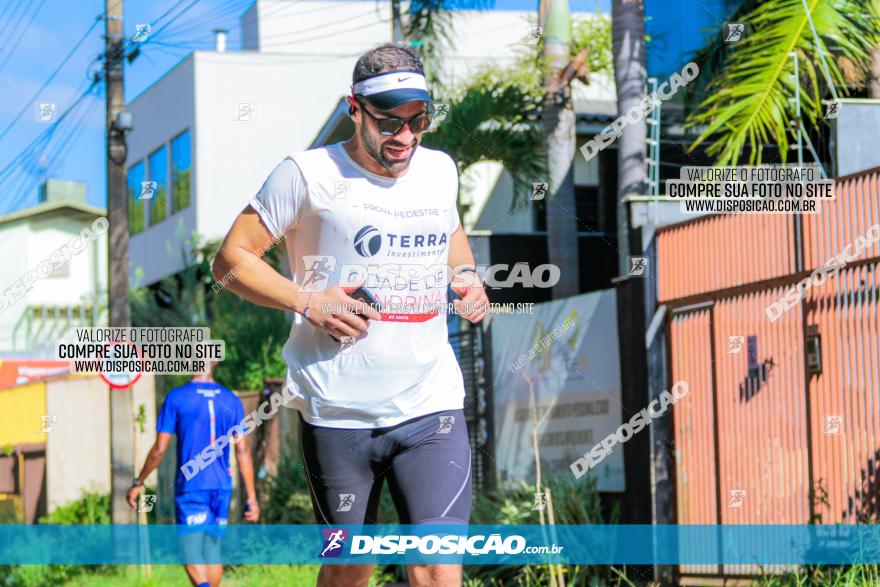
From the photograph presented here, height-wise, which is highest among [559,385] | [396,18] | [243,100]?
[243,100]

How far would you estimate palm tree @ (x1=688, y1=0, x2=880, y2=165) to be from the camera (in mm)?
10945

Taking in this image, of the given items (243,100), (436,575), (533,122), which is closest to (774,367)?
(436,575)

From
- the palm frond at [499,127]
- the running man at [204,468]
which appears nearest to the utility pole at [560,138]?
the palm frond at [499,127]

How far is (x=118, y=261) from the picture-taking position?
16609 millimetres

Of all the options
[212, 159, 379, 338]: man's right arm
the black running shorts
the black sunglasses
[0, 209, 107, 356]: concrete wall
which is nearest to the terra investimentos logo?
[212, 159, 379, 338]: man's right arm

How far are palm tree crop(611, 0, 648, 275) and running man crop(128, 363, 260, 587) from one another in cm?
456

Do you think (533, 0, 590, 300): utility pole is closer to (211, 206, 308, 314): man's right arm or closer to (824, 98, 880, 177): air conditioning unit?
(824, 98, 880, 177): air conditioning unit

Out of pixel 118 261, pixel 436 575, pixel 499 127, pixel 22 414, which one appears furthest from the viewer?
pixel 22 414

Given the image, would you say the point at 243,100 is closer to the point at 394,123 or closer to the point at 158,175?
the point at 158,175

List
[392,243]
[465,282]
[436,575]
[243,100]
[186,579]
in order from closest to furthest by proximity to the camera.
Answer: [436,575] < [392,243] < [465,282] < [186,579] < [243,100]

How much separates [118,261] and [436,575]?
12794mm

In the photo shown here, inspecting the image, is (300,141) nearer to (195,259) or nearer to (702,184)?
(195,259)

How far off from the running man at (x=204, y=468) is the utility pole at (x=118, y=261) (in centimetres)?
663

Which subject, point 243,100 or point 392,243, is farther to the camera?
point 243,100
